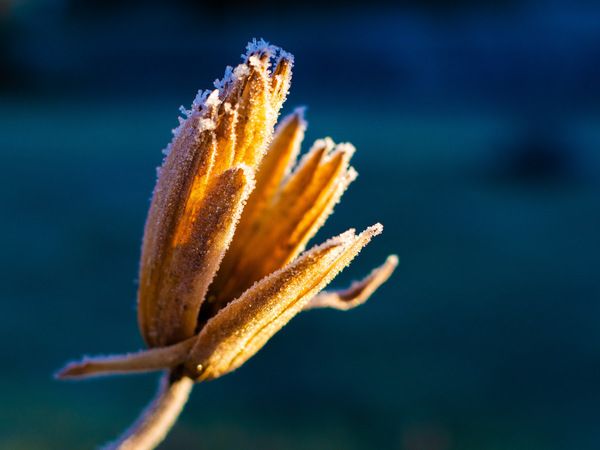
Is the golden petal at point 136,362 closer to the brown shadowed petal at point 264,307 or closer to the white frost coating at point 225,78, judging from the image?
the brown shadowed petal at point 264,307

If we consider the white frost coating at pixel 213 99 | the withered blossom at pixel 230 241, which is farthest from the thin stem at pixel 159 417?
the white frost coating at pixel 213 99

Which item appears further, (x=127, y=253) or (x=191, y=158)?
(x=127, y=253)

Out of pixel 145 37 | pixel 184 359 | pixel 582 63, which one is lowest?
pixel 184 359

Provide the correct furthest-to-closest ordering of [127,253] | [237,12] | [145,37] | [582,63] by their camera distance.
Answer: [237,12] < [145,37] < [582,63] < [127,253]

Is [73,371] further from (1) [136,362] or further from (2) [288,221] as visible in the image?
(2) [288,221]

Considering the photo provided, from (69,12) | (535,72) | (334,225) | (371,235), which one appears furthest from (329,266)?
(69,12)

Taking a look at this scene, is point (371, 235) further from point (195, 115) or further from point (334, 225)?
point (334, 225)

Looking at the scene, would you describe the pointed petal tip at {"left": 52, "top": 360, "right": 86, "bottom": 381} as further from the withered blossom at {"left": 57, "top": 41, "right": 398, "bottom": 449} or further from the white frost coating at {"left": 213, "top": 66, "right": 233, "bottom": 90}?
the white frost coating at {"left": 213, "top": 66, "right": 233, "bottom": 90}
